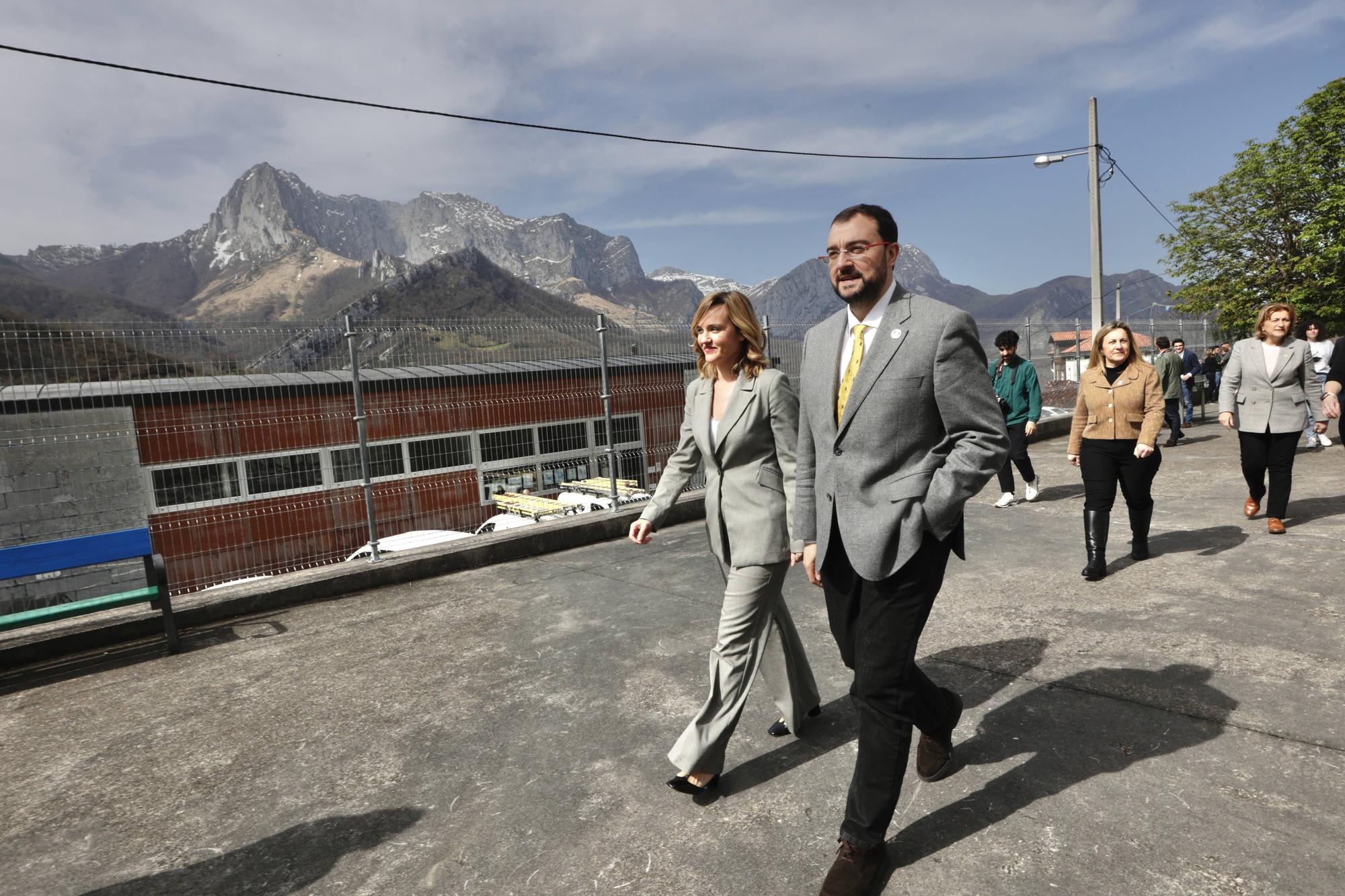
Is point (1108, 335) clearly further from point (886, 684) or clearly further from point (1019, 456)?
point (886, 684)

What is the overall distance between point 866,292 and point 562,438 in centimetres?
701

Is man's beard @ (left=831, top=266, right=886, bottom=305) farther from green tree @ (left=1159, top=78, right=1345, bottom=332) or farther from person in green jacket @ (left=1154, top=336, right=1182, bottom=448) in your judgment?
green tree @ (left=1159, top=78, right=1345, bottom=332)

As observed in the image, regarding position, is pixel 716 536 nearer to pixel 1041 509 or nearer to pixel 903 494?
pixel 903 494

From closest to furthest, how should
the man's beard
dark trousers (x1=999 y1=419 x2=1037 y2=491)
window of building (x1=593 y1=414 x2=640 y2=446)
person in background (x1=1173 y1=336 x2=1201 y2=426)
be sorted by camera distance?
the man's beard → dark trousers (x1=999 y1=419 x2=1037 y2=491) → window of building (x1=593 y1=414 x2=640 y2=446) → person in background (x1=1173 y1=336 x2=1201 y2=426)

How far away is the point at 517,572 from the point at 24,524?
487cm

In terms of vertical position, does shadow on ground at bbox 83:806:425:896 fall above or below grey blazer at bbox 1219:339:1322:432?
below

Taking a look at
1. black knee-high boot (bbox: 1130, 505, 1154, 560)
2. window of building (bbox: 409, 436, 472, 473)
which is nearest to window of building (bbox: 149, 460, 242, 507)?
window of building (bbox: 409, 436, 472, 473)

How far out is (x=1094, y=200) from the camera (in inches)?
590

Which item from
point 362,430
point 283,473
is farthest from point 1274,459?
point 283,473

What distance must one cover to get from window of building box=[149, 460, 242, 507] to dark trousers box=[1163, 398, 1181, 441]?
12294 mm

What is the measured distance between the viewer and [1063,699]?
3.38 metres

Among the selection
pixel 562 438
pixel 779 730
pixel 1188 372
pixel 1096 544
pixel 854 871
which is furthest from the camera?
pixel 1188 372

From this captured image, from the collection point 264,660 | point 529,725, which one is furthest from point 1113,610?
point 264,660

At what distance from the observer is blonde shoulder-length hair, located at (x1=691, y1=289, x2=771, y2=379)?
3.06 m
